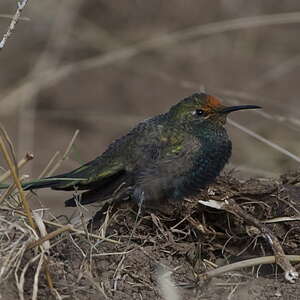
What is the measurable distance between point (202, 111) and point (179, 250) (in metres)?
0.75

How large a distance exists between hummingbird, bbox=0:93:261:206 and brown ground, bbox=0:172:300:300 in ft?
0.26

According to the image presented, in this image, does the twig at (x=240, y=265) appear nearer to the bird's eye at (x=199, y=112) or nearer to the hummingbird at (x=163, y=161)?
the hummingbird at (x=163, y=161)

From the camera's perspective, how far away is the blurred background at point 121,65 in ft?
27.8

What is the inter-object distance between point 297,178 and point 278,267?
581 mm

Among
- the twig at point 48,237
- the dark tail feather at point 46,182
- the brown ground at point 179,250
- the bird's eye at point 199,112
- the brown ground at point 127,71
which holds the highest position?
the bird's eye at point 199,112

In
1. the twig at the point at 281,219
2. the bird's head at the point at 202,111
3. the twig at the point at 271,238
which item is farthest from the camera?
the bird's head at the point at 202,111

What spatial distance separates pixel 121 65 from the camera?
30.5 feet

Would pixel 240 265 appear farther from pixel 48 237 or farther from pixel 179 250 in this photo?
pixel 48 237

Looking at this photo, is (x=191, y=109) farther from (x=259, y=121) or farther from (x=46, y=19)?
(x=46, y=19)

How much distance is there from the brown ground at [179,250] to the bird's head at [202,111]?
1.01ft

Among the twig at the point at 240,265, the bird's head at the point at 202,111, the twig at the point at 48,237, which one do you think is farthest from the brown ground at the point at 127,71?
the twig at the point at 48,237

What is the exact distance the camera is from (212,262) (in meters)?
3.78

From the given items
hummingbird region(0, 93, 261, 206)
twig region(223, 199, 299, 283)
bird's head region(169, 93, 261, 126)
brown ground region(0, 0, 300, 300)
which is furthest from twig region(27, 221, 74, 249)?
brown ground region(0, 0, 300, 300)

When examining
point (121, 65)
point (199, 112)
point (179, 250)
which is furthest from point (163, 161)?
point (121, 65)
